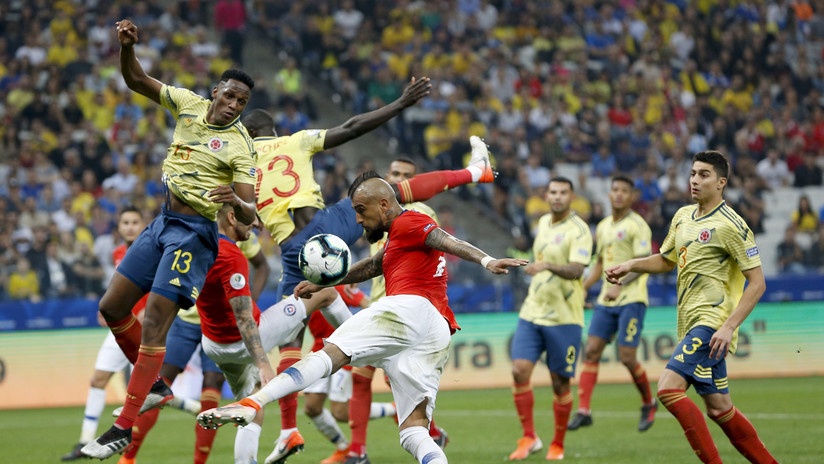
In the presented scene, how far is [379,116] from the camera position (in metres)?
9.90

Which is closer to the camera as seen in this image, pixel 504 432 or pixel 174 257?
pixel 174 257

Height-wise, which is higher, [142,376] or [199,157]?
[199,157]

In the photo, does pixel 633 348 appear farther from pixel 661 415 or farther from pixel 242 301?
pixel 242 301

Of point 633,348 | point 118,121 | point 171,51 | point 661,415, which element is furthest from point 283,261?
point 171,51

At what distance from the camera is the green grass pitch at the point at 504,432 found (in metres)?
11.5

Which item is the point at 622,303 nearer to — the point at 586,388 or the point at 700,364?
the point at 586,388

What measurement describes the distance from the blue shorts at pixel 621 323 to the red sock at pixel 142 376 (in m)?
6.72

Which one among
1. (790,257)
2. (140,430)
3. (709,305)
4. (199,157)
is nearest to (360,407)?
(140,430)

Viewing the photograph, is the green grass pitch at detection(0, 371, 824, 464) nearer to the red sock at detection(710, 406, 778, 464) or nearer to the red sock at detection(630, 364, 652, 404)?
the red sock at detection(630, 364, 652, 404)

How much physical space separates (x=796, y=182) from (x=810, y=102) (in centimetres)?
329

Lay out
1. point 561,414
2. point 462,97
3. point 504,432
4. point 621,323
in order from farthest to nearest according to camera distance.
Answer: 1. point 462,97
2. point 621,323
3. point 504,432
4. point 561,414

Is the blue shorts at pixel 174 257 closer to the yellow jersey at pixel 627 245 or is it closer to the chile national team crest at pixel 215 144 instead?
the chile national team crest at pixel 215 144

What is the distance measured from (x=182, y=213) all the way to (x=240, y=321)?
971mm

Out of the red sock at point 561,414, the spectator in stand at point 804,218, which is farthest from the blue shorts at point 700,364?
the spectator in stand at point 804,218
